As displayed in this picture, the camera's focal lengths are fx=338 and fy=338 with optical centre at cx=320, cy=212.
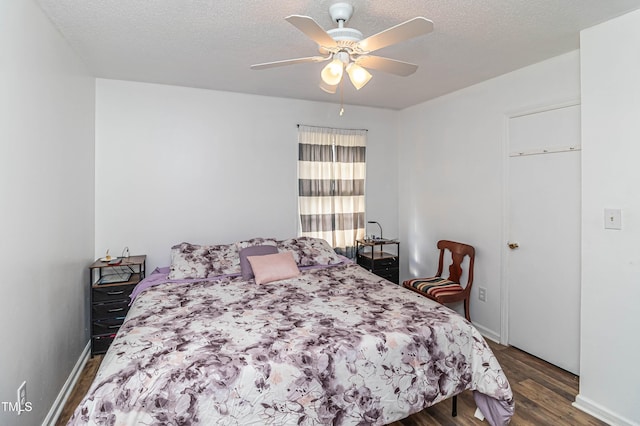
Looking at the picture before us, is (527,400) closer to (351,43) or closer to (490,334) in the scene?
(490,334)

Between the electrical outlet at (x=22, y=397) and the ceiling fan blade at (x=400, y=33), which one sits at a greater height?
the ceiling fan blade at (x=400, y=33)

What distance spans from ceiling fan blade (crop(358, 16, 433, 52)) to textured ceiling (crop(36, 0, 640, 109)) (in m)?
0.32

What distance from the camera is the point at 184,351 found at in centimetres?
163

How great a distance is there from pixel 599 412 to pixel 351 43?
2731 millimetres

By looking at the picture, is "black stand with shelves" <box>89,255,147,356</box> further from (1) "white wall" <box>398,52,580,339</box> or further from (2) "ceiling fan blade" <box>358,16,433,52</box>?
(1) "white wall" <box>398,52,580,339</box>

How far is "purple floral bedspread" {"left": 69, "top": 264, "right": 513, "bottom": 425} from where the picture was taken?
1.46m

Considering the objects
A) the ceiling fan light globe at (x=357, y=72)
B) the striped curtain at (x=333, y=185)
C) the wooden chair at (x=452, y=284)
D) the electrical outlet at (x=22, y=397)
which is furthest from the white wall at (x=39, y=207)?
the wooden chair at (x=452, y=284)

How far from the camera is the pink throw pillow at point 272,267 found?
2865mm

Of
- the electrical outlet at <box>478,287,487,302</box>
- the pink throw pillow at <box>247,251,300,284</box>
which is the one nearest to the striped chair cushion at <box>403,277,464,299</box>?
the electrical outlet at <box>478,287,487,302</box>

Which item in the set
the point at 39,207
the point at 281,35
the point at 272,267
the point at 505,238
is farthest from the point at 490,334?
the point at 39,207

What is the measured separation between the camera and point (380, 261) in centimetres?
394

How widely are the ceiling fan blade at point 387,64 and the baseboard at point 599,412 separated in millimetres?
2422

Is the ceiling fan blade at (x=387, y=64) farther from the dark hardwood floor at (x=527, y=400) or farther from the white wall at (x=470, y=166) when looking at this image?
the dark hardwood floor at (x=527, y=400)

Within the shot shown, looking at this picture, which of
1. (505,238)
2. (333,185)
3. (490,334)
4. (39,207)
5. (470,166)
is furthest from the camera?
(333,185)
